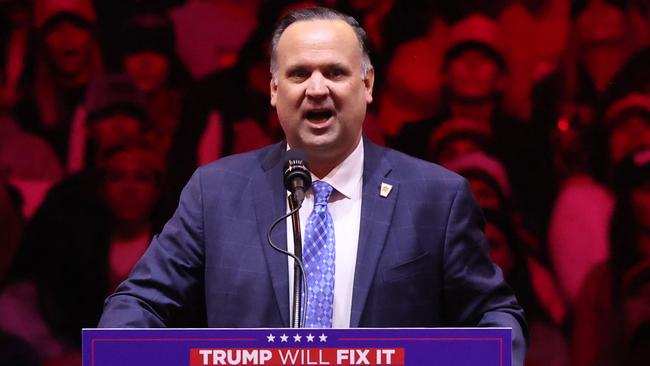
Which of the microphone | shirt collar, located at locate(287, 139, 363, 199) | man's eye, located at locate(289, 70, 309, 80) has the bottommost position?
the microphone

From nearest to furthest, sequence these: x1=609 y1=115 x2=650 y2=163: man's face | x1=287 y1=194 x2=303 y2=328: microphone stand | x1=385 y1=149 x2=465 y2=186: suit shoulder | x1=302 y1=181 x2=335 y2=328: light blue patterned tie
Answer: x1=287 y1=194 x2=303 y2=328: microphone stand, x1=302 y1=181 x2=335 y2=328: light blue patterned tie, x1=385 y1=149 x2=465 y2=186: suit shoulder, x1=609 y1=115 x2=650 y2=163: man's face

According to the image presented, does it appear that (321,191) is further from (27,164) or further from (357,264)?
(27,164)

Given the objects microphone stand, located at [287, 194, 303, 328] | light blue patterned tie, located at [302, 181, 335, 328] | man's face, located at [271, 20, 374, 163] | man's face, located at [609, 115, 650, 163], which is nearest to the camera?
microphone stand, located at [287, 194, 303, 328]

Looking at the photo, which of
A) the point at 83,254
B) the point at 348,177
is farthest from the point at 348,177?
the point at 83,254

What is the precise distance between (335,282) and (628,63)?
6.79 feet

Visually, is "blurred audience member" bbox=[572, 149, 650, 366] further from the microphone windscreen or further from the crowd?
the microphone windscreen

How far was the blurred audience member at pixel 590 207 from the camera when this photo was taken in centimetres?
393

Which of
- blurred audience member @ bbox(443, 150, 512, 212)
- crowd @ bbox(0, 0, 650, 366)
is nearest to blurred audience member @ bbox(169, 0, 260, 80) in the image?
crowd @ bbox(0, 0, 650, 366)

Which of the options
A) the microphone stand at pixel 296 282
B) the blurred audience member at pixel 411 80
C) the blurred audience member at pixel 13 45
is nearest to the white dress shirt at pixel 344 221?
the microphone stand at pixel 296 282

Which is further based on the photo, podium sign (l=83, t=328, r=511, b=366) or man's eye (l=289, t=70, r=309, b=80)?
man's eye (l=289, t=70, r=309, b=80)

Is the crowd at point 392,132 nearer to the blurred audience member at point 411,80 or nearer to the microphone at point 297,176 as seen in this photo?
the blurred audience member at point 411,80

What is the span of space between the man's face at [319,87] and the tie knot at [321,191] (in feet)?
0.23

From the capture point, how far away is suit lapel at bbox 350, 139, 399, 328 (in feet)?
7.64

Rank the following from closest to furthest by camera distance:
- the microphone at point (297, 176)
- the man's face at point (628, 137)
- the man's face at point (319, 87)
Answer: the microphone at point (297, 176)
the man's face at point (319, 87)
the man's face at point (628, 137)
